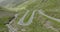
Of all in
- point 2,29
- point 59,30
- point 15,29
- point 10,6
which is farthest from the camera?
point 10,6

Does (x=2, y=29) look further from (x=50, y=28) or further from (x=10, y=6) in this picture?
(x=50, y=28)

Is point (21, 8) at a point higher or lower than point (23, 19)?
higher

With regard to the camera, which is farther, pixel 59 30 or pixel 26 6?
pixel 26 6

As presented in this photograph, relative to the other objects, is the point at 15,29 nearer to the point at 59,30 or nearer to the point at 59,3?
the point at 59,30

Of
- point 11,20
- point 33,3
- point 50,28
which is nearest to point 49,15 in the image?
point 50,28

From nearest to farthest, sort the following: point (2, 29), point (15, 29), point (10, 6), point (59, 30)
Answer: point (59, 30) → point (15, 29) → point (2, 29) → point (10, 6)

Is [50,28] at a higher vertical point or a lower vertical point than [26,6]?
lower

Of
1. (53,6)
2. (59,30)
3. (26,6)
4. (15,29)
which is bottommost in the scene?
(59,30)

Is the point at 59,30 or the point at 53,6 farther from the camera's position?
the point at 53,6

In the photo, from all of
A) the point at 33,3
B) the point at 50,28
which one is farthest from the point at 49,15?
the point at 33,3
